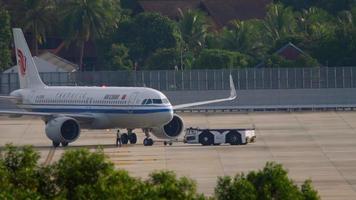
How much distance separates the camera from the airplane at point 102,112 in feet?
211

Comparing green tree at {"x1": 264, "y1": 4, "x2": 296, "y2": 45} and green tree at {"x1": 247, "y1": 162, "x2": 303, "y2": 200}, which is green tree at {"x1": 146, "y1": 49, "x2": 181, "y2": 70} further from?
green tree at {"x1": 247, "y1": 162, "x2": 303, "y2": 200}

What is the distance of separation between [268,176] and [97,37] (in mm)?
112179

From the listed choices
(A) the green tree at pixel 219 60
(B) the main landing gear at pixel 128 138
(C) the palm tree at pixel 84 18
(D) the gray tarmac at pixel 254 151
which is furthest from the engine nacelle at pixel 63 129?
(C) the palm tree at pixel 84 18

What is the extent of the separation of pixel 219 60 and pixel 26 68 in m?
46.4

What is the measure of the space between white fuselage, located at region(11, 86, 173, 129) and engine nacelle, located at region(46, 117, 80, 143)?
198 centimetres

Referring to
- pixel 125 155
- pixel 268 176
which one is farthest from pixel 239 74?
pixel 268 176

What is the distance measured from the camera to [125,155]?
58.6 metres

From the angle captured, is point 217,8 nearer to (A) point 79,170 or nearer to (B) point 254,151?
(B) point 254,151

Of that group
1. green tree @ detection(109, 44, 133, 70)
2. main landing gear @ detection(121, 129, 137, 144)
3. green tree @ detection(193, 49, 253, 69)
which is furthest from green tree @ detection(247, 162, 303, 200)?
green tree @ detection(109, 44, 133, 70)

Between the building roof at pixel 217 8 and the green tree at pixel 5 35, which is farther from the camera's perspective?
the building roof at pixel 217 8

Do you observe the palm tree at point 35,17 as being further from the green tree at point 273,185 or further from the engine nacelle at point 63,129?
the green tree at point 273,185

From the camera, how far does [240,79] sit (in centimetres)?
10056

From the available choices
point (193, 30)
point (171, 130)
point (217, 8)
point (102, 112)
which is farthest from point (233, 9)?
point (102, 112)

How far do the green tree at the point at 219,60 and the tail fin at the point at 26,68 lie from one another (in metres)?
44.2
